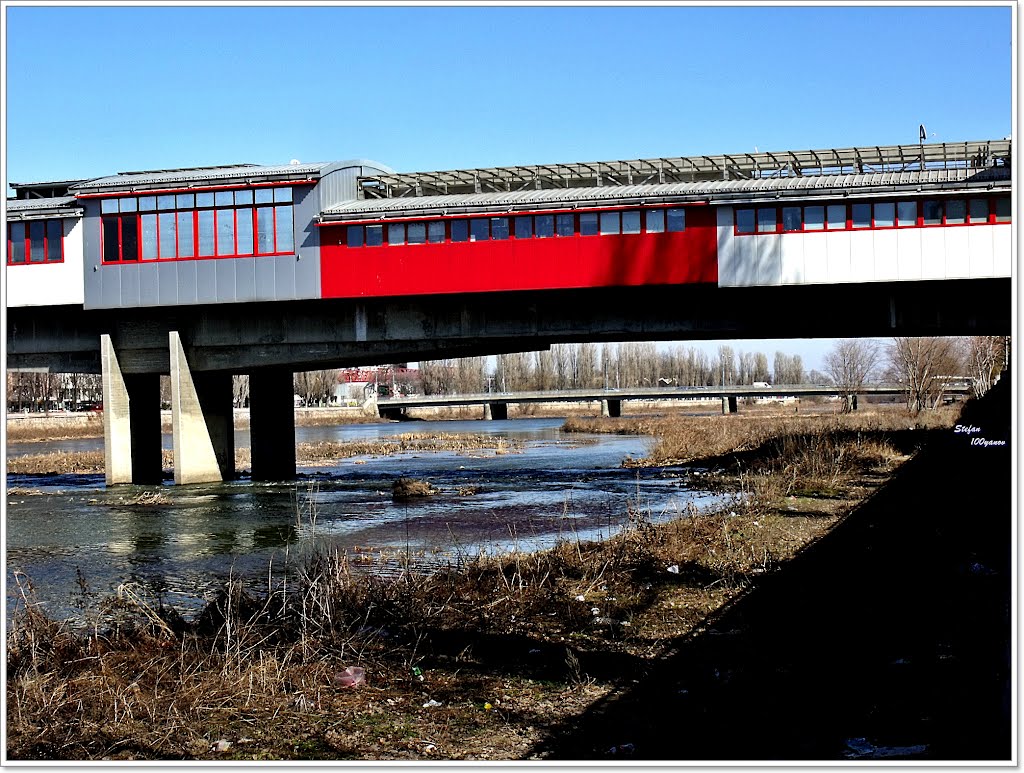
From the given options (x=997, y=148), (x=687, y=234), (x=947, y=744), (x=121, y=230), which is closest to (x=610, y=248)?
(x=687, y=234)

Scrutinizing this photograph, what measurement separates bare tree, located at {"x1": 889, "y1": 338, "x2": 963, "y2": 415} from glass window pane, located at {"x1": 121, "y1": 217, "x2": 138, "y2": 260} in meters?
51.3

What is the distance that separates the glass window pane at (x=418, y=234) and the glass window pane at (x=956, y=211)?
1547 cm

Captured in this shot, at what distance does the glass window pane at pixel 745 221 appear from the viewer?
1254 inches

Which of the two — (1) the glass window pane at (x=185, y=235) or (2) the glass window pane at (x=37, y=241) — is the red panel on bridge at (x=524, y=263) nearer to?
(1) the glass window pane at (x=185, y=235)

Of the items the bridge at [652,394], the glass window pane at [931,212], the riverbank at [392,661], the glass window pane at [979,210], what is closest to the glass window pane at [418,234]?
the glass window pane at [931,212]

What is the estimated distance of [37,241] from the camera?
36.2m

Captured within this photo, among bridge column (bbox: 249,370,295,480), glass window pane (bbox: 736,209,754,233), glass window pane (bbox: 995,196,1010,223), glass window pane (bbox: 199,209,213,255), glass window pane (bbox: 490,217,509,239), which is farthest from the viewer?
bridge column (bbox: 249,370,295,480)

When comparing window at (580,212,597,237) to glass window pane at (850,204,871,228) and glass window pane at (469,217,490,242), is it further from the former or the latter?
glass window pane at (850,204,871,228)

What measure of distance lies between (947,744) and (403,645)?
5.22 m

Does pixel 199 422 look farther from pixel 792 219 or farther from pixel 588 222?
pixel 792 219

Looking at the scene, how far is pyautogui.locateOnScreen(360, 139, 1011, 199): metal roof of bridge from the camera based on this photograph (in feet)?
110

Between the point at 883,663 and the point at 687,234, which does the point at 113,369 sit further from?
the point at 883,663

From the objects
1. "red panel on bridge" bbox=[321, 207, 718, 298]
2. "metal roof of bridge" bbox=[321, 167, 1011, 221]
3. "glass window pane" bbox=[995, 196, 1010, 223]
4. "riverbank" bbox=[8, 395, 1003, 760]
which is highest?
"metal roof of bridge" bbox=[321, 167, 1011, 221]

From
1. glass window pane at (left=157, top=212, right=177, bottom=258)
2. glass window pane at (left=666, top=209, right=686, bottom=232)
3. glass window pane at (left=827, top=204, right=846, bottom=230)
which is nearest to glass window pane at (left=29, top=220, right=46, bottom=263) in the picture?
glass window pane at (left=157, top=212, right=177, bottom=258)
